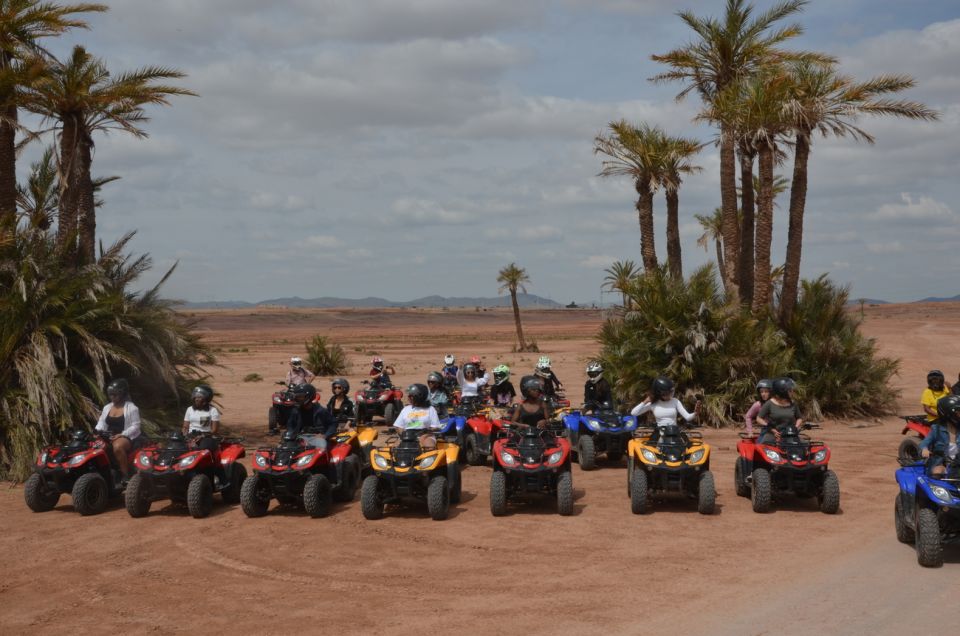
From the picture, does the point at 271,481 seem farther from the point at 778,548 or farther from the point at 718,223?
the point at 718,223

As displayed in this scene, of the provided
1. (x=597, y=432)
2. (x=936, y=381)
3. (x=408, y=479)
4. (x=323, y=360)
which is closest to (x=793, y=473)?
(x=936, y=381)

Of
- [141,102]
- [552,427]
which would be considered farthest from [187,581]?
[141,102]

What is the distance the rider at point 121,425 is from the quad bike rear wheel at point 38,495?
96 centimetres

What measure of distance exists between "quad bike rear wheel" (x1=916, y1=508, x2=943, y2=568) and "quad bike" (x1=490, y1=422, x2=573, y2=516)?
3972mm

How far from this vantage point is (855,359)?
66.5ft

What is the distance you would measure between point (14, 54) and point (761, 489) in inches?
581

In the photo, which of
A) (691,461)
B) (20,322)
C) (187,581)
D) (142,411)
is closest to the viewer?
(187,581)

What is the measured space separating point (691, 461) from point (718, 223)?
35544mm

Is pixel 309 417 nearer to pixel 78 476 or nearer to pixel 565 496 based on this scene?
pixel 78 476

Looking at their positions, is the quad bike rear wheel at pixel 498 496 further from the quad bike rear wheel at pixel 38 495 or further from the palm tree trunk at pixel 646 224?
the palm tree trunk at pixel 646 224

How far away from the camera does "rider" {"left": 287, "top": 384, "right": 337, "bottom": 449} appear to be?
1179 cm

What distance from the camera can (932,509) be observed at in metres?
8.26

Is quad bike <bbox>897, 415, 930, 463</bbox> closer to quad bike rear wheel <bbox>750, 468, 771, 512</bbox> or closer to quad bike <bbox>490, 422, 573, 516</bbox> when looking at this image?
quad bike rear wheel <bbox>750, 468, 771, 512</bbox>

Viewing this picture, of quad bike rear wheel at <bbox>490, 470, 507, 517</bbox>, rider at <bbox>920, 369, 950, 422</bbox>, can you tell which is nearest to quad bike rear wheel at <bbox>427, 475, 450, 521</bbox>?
quad bike rear wheel at <bbox>490, 470, 507, 517</bbox>
